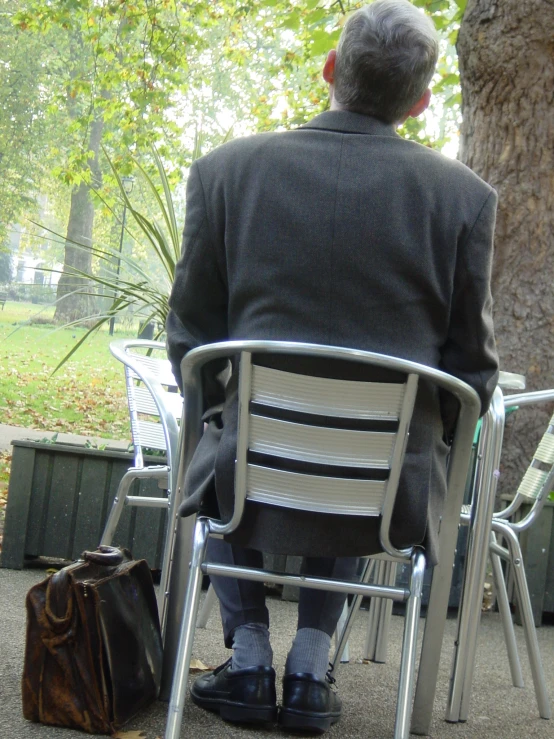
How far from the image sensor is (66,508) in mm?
3848

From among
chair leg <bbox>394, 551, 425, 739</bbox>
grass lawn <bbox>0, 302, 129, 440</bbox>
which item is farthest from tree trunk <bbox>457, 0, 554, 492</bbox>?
grass lawn <bbox>0, 302, 129, 440</bbox>

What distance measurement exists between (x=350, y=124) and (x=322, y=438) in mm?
637

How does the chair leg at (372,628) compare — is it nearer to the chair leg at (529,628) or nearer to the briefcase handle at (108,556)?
the chair leg at (529,628)

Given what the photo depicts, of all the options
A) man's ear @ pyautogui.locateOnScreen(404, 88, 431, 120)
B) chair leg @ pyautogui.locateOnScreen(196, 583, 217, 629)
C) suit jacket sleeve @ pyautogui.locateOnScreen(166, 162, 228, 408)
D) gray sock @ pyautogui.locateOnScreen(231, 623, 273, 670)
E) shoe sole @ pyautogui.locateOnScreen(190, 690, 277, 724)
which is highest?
man's ear @ pyautogui.locateOnScreen(404, 88, 431, 120)

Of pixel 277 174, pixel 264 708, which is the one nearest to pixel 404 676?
pixel 264 708

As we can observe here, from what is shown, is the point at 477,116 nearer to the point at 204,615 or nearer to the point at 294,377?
the point at 204,615

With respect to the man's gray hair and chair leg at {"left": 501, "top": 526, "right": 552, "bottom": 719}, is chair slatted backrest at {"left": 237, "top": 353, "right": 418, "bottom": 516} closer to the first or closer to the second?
the man's gray hair

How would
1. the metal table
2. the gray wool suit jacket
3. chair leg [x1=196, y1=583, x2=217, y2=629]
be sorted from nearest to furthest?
1. the gray wool suit jacket
2. the metal table
3. chair leg [x1=196, y1=583, x2=217, y2=629]

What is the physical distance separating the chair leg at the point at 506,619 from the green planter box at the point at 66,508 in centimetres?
163

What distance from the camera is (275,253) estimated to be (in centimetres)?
168

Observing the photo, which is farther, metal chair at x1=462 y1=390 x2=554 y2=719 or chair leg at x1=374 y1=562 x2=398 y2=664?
chair leg at x1=374 y1=562 x2=398 y2=664

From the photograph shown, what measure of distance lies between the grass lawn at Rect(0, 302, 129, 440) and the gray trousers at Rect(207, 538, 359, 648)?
7.59 m

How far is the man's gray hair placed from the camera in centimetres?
177

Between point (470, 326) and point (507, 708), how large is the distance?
3.96ft
